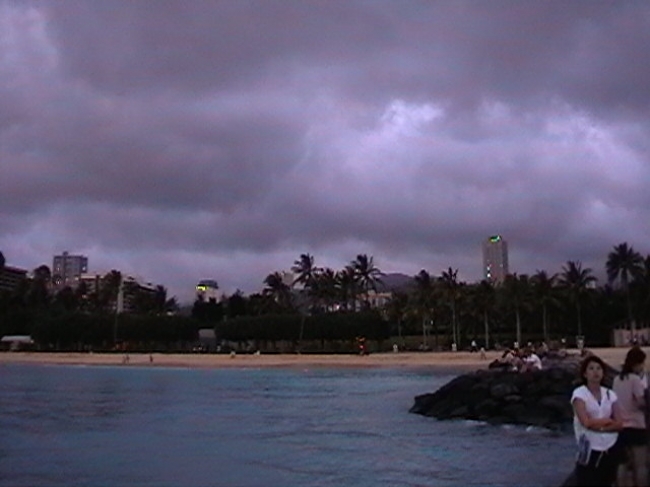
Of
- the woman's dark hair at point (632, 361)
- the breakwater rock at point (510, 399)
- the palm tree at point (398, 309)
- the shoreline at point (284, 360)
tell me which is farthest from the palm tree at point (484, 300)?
the woman's dark hair at point (632, 361)

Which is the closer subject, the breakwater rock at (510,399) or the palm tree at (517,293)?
the breakwater rock at (510,399)

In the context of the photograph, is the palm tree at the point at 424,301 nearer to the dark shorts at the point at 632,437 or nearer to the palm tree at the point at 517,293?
the palm tree at the point at 517,293

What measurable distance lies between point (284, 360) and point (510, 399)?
216 ft

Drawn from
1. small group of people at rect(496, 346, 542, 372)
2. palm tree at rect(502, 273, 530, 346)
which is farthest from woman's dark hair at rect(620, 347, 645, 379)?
palm tree at rect(502, 273, 530, 346)

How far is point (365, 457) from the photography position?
69.4 feet

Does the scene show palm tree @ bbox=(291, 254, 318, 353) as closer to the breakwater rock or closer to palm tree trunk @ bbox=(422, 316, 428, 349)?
palm tree trunk @ bbox=(422, 316, 428, 349)

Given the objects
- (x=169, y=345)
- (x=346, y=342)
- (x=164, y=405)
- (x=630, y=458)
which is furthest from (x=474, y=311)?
(x=630, y=458)

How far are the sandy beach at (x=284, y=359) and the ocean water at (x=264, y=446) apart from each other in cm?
3875

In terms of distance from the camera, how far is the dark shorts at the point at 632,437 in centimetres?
852

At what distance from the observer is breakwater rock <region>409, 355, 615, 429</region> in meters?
28.7

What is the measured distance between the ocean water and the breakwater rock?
126cm

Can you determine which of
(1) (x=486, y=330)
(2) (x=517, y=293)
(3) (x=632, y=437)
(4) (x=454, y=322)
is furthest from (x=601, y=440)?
(4) (x=454, y=322)

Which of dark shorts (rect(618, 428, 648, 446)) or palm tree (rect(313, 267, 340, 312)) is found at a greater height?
palm tree (rect(313, 267, 340, 312))

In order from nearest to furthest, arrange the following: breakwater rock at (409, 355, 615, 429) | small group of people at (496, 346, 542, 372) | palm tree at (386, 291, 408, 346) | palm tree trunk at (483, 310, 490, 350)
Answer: breakwater rock at (409, 355, 615, 429) → small group of people at (496, 346, 542, 372) → palm tree trunk at (483, 310, 490, 350) → palm tree at (386, 291, 408, 346)
